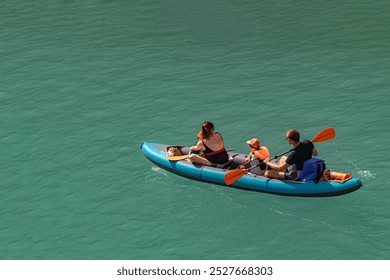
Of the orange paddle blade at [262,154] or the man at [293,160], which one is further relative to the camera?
the orange paddle blade at [262,154]

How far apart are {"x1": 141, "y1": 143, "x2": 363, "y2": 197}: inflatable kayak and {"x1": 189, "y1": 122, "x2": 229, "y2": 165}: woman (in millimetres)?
179

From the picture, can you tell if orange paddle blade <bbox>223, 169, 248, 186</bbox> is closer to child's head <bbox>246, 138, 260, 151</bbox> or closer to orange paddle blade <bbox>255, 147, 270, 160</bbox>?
orange paddle blade <bbox>255, 147, 270, 160</bbox>

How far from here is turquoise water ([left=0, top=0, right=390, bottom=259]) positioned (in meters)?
20.8

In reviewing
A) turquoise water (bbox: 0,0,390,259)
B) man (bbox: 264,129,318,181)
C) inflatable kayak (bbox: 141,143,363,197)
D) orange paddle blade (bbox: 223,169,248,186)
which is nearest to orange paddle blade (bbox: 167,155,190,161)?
inflatable kayak (bbox: 141,143,363,197)

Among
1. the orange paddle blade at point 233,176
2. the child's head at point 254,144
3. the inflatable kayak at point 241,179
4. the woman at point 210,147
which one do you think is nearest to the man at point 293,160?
the inflatable kayak at point 241,179

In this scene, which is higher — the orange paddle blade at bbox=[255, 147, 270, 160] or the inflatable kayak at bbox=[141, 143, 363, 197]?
the orange paddle blade at bbox=[255, 147, 270, 160]

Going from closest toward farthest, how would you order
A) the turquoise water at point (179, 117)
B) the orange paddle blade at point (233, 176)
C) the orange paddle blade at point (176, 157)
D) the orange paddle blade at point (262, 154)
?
the turquoise water at point (179, 117), the orange paddle blade at point (233, 176), the orange paddle blade at point (262, 154), the orange paddle blade at point (176, 157)

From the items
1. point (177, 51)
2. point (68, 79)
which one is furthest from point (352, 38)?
point (68, 79)

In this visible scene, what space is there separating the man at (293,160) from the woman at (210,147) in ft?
4.93

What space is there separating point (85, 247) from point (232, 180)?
435cm

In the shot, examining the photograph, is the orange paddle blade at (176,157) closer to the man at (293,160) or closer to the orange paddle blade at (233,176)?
the orange paddle blade at (233,176)

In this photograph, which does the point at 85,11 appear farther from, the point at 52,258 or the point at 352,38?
the point at 52,258

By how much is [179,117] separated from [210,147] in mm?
4413

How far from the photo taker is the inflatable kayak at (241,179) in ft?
70.9
